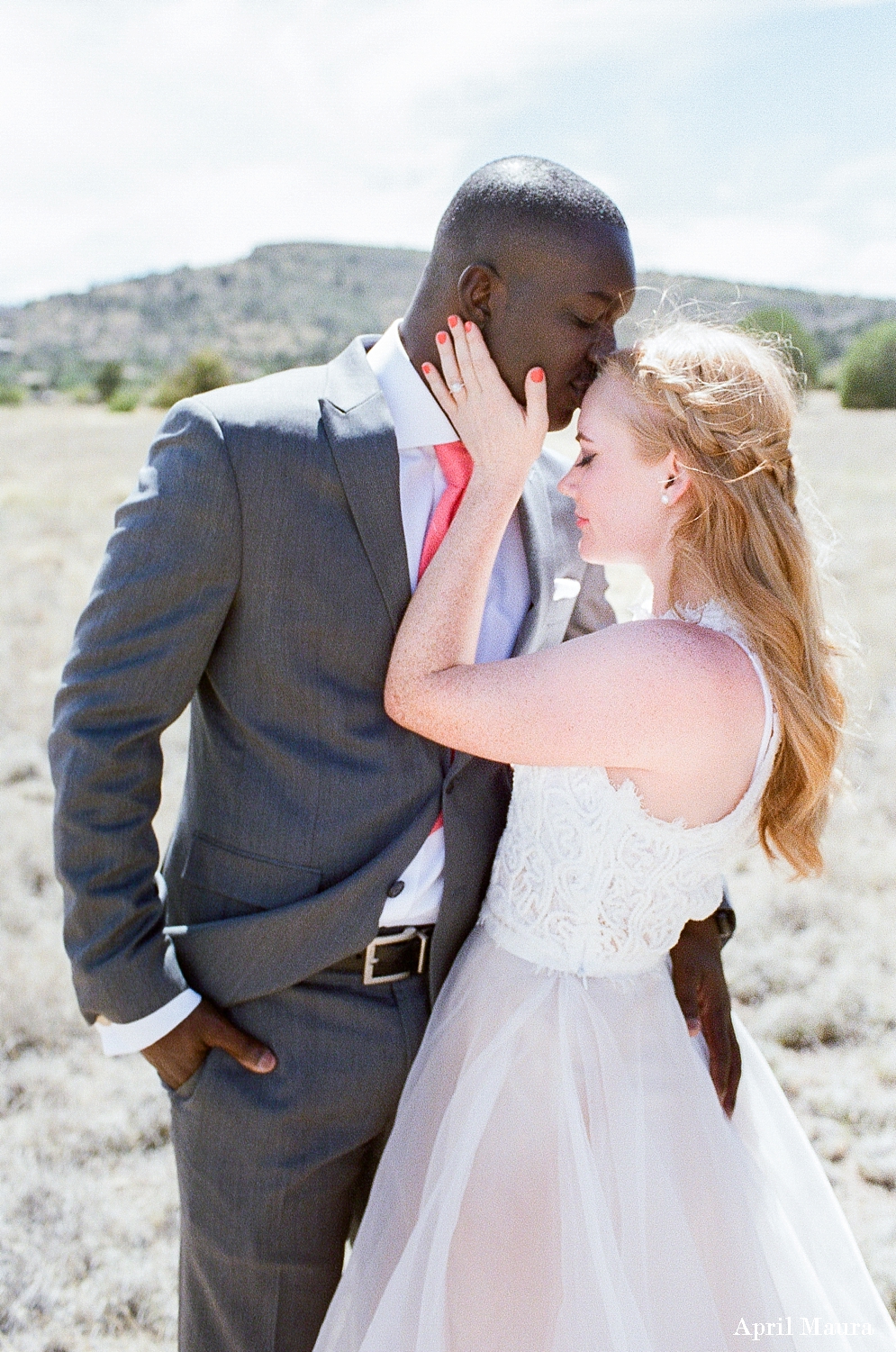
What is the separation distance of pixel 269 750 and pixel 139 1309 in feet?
6.23

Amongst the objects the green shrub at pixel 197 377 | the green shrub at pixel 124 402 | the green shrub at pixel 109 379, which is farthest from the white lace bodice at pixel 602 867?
the green shrub at pixel 109 379

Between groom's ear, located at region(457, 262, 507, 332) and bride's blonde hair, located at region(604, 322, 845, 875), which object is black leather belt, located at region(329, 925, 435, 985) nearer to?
bride's blonde hair, located at region(604, 322, 845, 875)

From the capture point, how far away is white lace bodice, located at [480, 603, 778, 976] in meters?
1.87

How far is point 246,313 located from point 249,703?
72.5 meters

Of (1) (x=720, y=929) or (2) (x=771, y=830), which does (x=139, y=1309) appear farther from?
(2) (x=771, y=830)

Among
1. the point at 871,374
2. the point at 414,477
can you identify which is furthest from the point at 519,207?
the point at 871,374

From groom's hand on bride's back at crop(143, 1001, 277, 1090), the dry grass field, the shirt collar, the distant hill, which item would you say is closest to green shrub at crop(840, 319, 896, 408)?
the distant hill

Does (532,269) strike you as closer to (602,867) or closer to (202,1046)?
(602,867)

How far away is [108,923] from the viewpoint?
5.65ft

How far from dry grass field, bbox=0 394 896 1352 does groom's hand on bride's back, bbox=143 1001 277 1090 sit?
1.22m

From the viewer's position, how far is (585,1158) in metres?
1.74

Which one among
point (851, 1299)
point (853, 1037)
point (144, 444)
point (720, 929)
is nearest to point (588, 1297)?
point (851, 1299)

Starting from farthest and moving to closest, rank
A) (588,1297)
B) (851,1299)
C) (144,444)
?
(144,444) < (851,1299) < (588,1297)

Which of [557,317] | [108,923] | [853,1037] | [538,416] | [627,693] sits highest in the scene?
[557,317]
